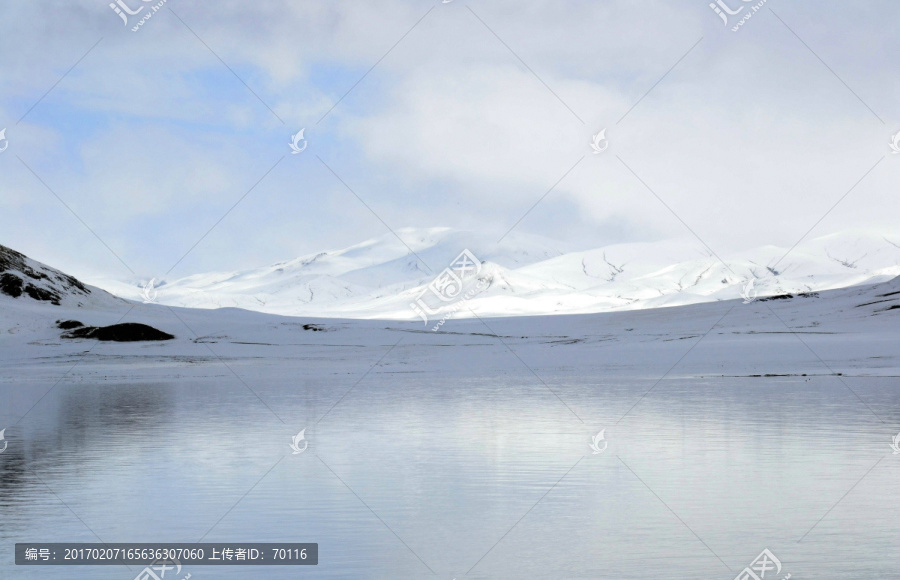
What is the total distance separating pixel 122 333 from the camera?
52000 millimetres

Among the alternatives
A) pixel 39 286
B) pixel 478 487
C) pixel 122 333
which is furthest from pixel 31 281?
pixel 478 487

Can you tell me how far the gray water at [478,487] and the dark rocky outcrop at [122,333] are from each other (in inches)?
1224

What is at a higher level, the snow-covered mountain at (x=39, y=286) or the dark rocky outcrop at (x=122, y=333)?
the snow-covered mountain at (x=39, y=286)

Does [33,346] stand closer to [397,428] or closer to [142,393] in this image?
[142,393]

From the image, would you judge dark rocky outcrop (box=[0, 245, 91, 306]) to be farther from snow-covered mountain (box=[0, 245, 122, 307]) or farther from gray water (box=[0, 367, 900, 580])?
gray water (box=[0, 367, 900, 580])

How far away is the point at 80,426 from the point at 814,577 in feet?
46.9

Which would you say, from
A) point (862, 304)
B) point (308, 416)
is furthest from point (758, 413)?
point (862, 304)

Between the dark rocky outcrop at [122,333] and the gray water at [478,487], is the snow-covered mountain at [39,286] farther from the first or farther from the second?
the gray water at [478,487]

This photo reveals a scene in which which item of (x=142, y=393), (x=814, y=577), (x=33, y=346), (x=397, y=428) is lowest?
(x=814, y=577)

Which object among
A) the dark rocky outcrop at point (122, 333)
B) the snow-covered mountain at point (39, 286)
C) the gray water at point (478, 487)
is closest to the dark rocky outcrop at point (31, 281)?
the snow-covered mountain at point (39, 286)

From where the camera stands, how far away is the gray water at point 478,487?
917 centimetres

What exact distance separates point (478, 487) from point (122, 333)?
43421 millimetres

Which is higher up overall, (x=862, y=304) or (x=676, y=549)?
(x=862, y=304)

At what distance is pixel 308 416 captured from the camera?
20.1 metres
